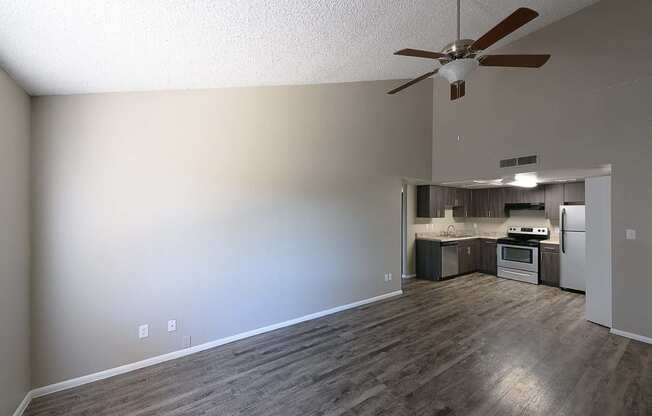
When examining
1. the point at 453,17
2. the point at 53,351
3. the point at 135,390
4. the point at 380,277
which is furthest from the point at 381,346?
the point at 453,17

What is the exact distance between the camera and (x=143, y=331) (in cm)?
261

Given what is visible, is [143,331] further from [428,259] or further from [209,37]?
[428,259]

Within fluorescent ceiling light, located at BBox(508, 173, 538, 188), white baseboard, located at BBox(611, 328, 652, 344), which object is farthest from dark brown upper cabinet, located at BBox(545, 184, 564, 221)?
white baseboard, located at BBox(611, 328, 652, 344)

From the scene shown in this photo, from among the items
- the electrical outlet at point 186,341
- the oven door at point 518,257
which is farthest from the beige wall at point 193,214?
the oven door at point 518,257

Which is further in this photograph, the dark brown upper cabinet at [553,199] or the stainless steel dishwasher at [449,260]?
the stainless steel dishwasher at [449,260]

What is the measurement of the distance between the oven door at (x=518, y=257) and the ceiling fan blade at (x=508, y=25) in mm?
5080

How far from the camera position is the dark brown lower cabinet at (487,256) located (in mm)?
6059

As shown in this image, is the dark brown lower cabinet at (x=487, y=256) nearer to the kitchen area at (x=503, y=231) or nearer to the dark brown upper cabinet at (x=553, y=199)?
the kitchen area at (x=503, y=231)

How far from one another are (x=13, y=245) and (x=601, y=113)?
6.03 metres

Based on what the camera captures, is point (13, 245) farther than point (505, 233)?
No

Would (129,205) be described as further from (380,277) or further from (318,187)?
(380,277)

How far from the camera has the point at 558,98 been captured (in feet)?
12.0

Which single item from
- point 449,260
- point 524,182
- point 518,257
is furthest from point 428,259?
point 524,182

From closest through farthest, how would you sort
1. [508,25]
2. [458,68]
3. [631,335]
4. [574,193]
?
[508,25], [458,68], [631,335], [574,193]
